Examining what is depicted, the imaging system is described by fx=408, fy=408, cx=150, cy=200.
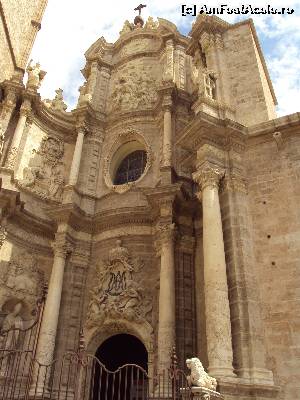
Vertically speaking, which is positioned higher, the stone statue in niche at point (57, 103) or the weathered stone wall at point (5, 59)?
the weathered stone wall at point (5, 59)

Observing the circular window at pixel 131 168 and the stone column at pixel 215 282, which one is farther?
the circular window at pixel 131 168

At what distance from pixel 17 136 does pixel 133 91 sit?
5.72 m

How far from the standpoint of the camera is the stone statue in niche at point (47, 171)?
15672 millimetres

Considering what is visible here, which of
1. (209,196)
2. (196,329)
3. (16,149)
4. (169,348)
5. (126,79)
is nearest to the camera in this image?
(209,196)

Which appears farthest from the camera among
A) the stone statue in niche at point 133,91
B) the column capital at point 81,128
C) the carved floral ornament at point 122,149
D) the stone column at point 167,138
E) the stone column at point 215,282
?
the stone statue in niche at point 133,91

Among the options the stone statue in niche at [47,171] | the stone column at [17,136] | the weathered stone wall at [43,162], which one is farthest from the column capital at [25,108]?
the stone statue in niche at [47,171]

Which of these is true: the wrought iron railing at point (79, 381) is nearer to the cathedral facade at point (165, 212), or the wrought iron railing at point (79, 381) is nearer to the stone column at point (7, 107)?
the cathedral facade at point (165, 212)

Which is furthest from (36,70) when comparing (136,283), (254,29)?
(136,283)

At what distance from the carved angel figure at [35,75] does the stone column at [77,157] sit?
264 cm

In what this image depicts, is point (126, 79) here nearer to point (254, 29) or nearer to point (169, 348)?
point (254, 29)

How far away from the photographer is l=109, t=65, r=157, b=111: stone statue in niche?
18.0m

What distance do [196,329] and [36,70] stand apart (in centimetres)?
1313

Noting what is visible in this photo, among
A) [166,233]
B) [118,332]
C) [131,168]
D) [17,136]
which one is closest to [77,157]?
[131,168]

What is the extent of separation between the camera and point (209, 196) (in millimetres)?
10164
